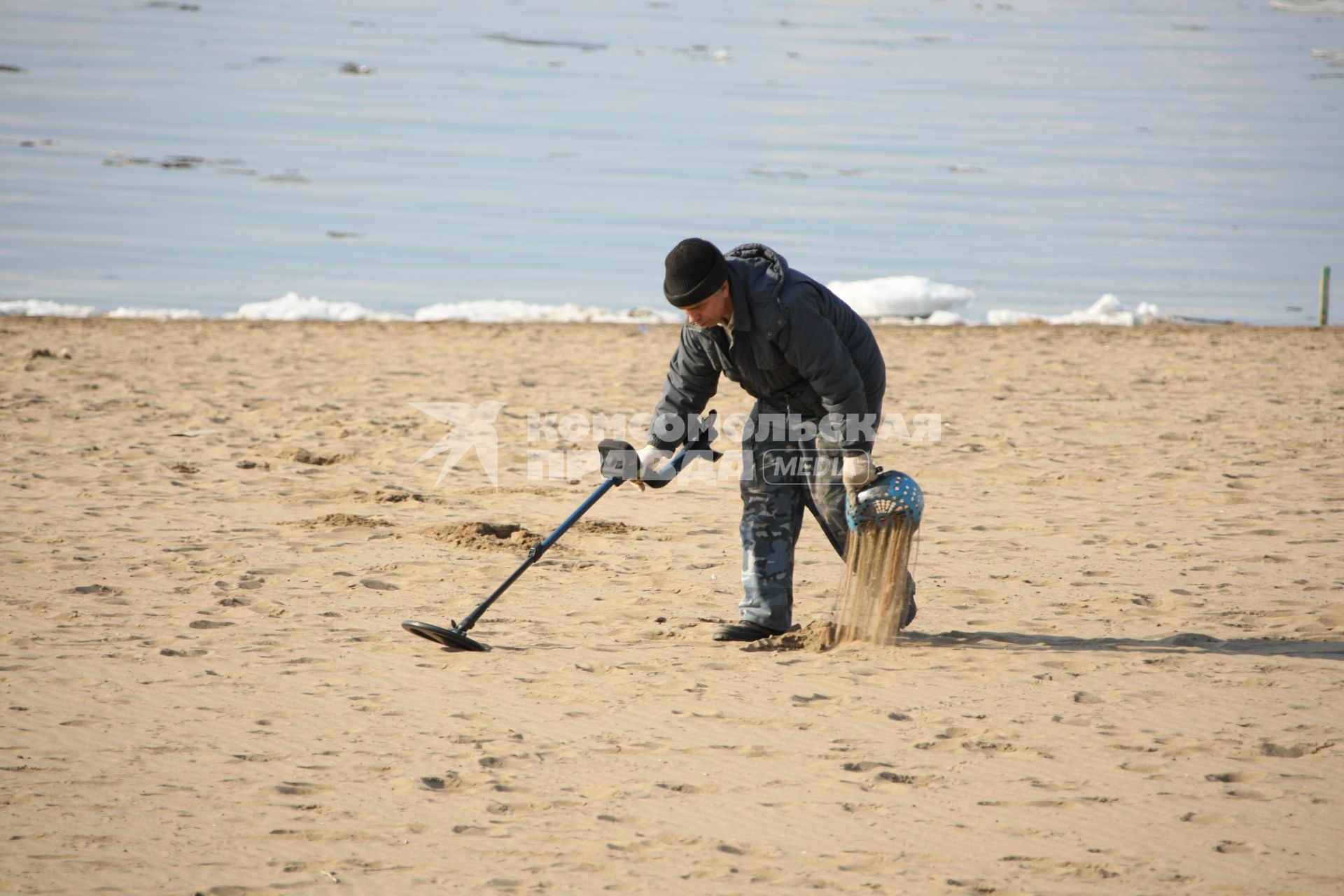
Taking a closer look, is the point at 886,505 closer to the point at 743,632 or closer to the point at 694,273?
the point at 743,632

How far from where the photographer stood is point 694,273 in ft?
14.4

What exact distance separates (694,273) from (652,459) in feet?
2.65

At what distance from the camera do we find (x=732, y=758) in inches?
155

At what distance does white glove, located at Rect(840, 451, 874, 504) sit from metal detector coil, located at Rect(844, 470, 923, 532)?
0.24 feet

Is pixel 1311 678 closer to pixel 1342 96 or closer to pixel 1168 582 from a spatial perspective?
pixel 1168 582

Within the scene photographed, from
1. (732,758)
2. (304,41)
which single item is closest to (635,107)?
(304,41)

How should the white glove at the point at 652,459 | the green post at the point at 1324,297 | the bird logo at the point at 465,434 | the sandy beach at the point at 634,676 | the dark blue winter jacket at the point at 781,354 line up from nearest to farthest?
the sandy beach at the point at 634,676
the dark blue winter jacket at the point at 781,354
the white glove at the point at 652,459
the bird logo at the point at 465,434
the green post at the point at 1324,297

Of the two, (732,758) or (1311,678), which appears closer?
(732,758)

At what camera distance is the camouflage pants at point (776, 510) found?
15.9 ft

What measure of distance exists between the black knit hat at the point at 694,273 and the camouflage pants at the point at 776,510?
0.59 m

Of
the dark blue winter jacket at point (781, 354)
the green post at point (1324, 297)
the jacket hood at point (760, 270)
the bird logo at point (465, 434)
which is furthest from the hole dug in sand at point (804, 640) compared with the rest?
the green post at point (1324, 297)

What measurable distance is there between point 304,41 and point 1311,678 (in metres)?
40.1

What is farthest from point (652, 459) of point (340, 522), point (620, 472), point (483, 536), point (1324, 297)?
point (1324, 297)

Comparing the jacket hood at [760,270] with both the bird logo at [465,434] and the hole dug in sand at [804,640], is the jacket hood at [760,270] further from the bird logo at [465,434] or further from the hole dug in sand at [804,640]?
the bird logo at [465,434]
